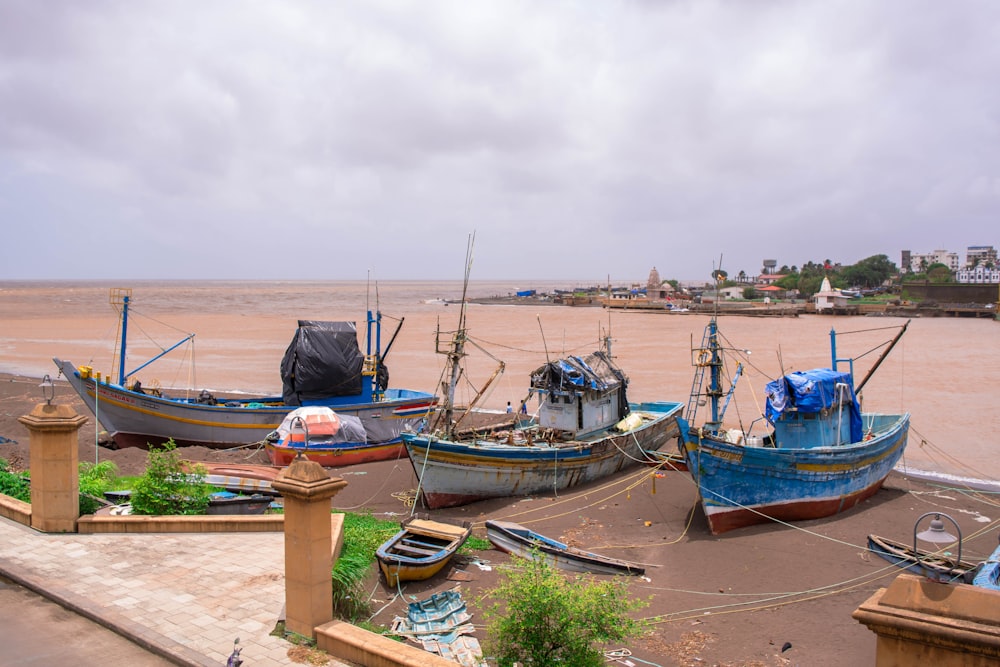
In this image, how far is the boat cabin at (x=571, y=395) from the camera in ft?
65.8

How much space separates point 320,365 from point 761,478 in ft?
46.7

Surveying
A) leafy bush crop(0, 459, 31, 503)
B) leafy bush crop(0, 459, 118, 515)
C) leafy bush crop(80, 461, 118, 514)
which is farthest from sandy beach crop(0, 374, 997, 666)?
leafy bush crop(0, 459, 31, 503)

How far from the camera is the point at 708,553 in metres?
14.5

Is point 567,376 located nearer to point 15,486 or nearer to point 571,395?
point 571,395

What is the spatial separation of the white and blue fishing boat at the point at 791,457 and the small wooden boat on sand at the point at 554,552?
10.8 feet

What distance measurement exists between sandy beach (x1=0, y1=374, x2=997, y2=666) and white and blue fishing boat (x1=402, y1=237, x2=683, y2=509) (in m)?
0.44

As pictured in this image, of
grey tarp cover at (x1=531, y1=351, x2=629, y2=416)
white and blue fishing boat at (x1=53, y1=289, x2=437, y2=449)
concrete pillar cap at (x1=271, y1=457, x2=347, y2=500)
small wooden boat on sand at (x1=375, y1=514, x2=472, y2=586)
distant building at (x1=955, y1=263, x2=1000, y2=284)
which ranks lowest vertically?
small wooden boat on sand at (x1=375, y1=514, x2=472, y2=586)

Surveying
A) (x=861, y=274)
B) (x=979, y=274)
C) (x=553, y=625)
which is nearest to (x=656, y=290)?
(x=861, y=274)

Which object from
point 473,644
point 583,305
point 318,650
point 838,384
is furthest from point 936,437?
point 583,305

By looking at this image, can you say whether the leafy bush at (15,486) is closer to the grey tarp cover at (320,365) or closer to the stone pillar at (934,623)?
the grey tarp cover at (320,365)

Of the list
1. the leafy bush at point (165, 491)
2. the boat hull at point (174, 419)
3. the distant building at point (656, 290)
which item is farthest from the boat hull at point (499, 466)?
the distant building at point (656, 290)

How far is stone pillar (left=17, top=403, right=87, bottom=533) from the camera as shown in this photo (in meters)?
10.2

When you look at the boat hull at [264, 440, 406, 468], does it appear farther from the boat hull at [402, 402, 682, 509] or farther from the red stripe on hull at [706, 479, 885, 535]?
the red stripe on hull at [706, 479, 885, 535]

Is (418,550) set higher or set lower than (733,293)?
lower
